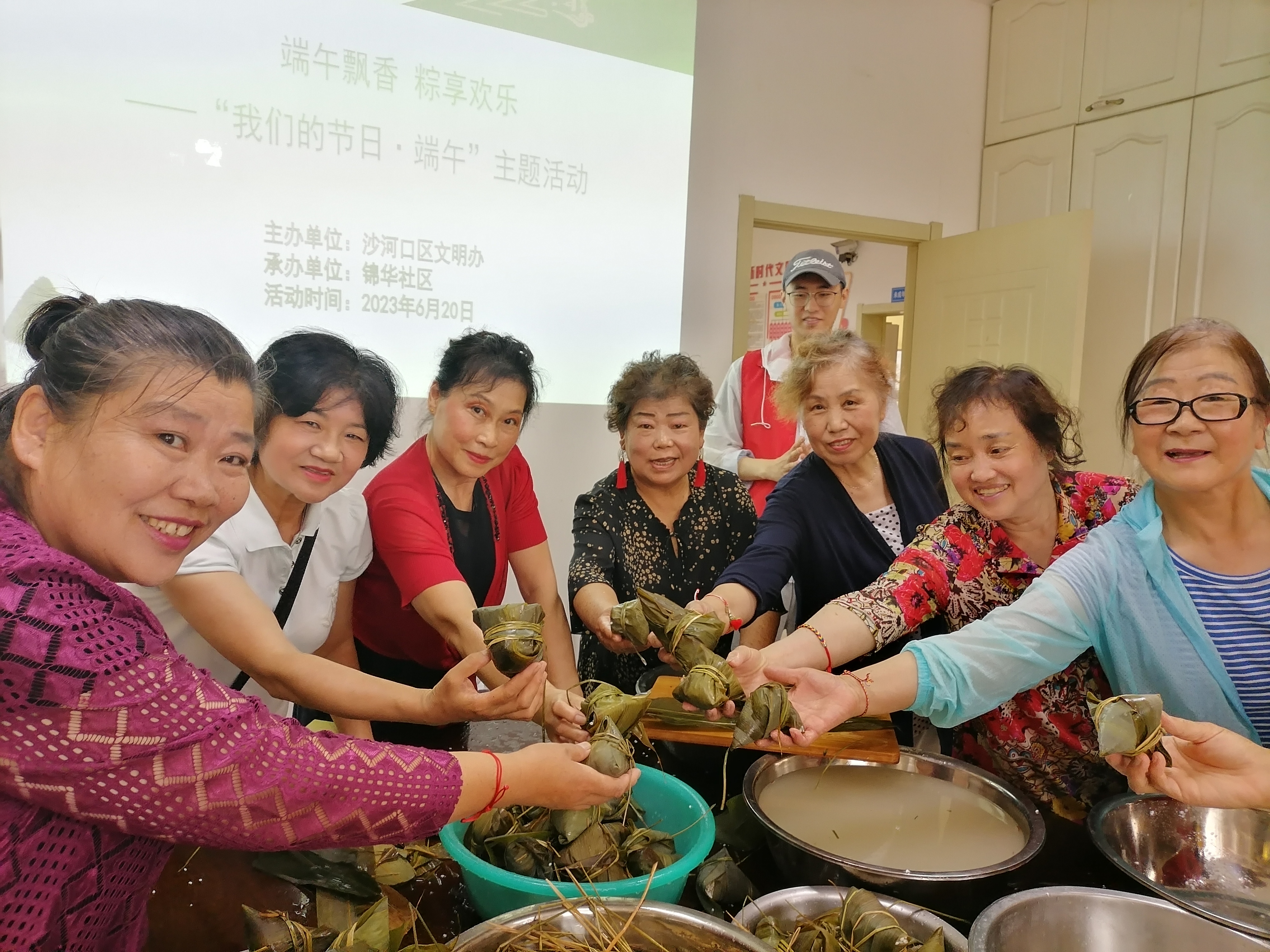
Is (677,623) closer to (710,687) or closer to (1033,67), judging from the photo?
(710,687)

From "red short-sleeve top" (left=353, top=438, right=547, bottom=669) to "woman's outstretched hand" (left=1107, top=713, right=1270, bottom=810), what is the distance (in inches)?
53.4

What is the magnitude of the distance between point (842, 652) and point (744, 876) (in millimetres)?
644

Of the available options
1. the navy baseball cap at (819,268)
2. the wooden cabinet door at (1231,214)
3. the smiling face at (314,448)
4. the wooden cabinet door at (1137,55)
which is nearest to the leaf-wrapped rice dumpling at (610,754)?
the smiling face at (314,448)

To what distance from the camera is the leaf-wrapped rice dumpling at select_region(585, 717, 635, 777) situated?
1075 millimetres

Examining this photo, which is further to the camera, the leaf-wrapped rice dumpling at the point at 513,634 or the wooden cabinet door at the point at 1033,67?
the wooden cabinet door at the point at 1033,67

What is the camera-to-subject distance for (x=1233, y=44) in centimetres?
403

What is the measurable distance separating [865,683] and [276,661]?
104 centimetres

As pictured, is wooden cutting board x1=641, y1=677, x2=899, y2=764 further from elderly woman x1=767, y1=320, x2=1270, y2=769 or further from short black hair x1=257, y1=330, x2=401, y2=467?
short black hair x1=257, y1=330, x2=401, y2=467

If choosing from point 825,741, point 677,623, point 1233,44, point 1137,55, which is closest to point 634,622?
point 677,623

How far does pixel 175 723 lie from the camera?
0.80 meters

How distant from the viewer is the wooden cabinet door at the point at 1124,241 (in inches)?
171

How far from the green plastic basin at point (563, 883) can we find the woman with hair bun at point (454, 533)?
74cm

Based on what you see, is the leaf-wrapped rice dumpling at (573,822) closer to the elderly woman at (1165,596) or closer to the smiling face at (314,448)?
the elderly woman at (1165,596)

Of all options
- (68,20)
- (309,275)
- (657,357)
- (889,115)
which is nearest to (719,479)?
(657,357)
